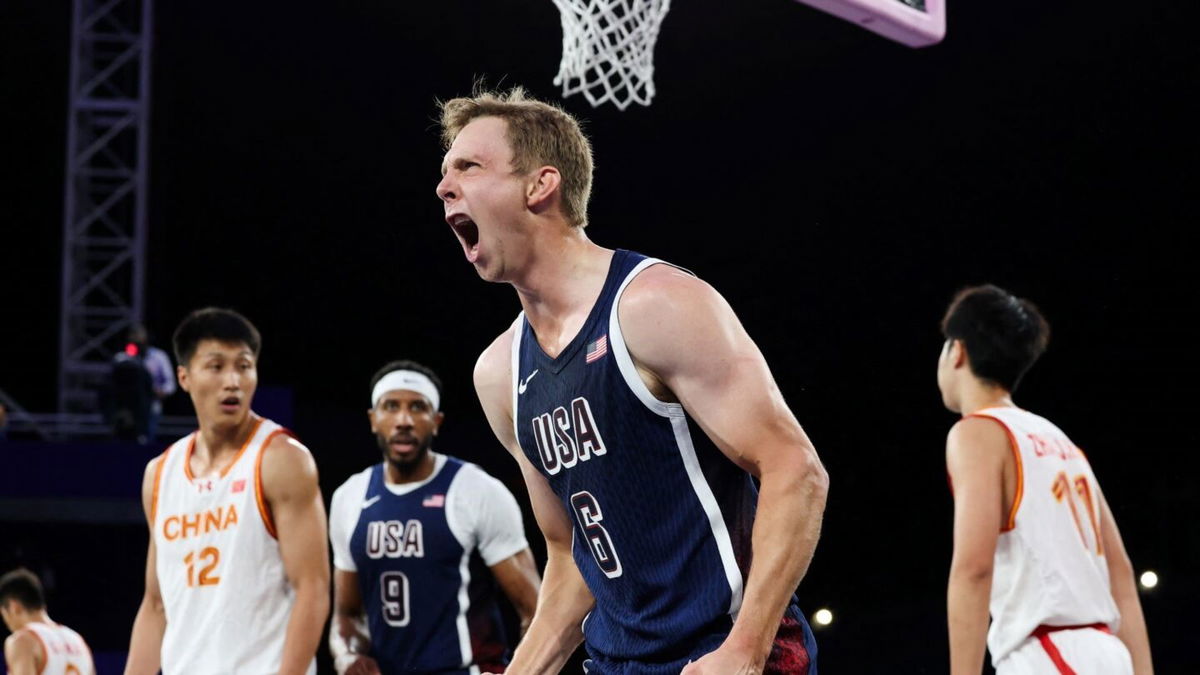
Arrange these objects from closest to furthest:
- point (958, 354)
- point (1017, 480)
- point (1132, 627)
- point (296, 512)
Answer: point (1017, 480), point (1132, 627), point (958, 354), point (296, 512)

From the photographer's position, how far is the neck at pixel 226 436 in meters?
4.76

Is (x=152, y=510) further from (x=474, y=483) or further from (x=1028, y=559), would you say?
(x=1028, y=559)

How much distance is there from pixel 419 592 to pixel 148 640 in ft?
3.87

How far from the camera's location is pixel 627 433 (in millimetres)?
2609

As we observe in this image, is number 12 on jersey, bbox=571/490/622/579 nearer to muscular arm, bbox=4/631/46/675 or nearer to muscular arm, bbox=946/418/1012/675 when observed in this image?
muscular arm, bbox=946/418/1012/675

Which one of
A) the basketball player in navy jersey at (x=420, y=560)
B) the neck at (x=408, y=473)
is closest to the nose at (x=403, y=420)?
the basketball player in navy jersey at (x=420, y=560)

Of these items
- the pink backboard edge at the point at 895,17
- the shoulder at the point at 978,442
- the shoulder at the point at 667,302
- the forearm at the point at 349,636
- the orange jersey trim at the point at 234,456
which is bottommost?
the forearm at the point at 349,636

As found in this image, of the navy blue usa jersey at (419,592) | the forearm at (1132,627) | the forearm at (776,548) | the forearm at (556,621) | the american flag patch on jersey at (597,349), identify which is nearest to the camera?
the forearm at (776,548)

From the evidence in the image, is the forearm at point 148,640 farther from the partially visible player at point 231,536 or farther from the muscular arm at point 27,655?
the muscular arm at point 27,655

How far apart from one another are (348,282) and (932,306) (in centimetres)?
668

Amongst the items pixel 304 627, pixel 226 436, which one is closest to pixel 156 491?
pixel 226 436

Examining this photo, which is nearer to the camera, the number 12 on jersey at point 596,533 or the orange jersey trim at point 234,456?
the number 12 on jersey at point 596,533

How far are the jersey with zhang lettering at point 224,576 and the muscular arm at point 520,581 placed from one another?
4.00 ft

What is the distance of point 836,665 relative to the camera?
1095 centimetres
